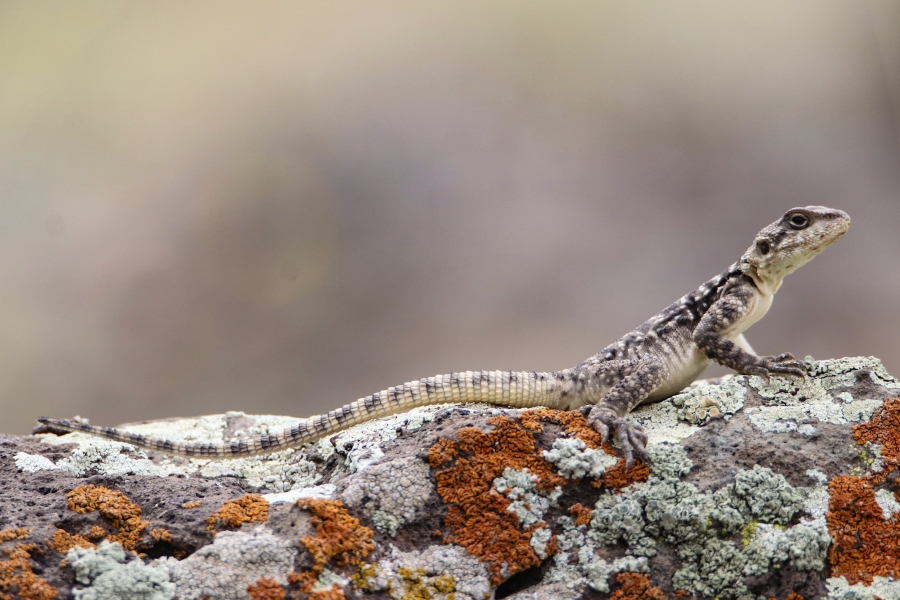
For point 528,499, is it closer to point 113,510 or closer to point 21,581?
point 113,510

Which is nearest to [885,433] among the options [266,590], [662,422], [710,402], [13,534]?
[710,402]

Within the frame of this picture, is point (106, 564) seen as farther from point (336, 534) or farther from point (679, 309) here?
point (679, 309)

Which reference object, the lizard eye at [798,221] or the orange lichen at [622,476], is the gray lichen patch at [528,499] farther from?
the lizard eye at [798,221]

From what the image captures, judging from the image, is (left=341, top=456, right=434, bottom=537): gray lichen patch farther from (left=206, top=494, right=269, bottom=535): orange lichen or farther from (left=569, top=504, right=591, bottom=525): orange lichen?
(left=569, top=504, right=591, bottom=525): orange lichen

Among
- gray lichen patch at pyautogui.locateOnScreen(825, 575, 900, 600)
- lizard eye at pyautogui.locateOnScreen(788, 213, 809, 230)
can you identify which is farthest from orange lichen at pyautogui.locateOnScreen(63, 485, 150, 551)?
lizard eye at pyautogui.locateOnScreen(788, 213, 809, 230)

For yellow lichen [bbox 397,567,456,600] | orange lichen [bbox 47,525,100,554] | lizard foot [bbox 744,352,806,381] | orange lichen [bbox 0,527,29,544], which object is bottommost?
yellow lichen [bbox 397,567,456,600]

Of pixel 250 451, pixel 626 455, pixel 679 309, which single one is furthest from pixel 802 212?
pixel 250 451
